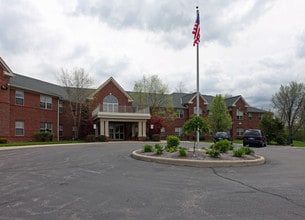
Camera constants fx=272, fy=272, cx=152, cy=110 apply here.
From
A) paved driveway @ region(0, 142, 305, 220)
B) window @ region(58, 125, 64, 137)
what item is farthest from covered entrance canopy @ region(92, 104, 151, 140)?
paved driveway @ region(0, 142, 305, 220)

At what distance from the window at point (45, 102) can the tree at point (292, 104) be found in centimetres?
3971

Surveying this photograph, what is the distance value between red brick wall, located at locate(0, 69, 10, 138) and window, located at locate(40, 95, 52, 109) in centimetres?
556

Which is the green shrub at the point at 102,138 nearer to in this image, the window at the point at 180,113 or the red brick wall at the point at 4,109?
the red brick wall at the point at 4,109

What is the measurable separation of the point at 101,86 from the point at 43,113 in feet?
31.3

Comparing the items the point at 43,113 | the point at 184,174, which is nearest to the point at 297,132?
the point at 43,113

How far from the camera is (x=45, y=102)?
3406 centimetres

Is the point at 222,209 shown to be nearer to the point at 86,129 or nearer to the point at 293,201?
the point at 293,201

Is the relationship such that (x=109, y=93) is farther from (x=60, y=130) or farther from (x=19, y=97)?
(x=19, y=97)

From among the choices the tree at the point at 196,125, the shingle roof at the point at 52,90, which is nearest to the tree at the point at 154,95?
the shingle roof at the point at 52,90

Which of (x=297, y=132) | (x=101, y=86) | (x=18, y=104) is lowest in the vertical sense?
(x=297, y=132)

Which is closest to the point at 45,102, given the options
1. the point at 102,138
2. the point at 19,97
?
the point at 19,97

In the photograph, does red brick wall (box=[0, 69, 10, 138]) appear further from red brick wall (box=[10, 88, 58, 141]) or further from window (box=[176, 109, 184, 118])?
window (box=[176, 109, 184, 118])

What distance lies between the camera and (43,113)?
1324 inches

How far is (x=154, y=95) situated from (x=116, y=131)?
10.0m
